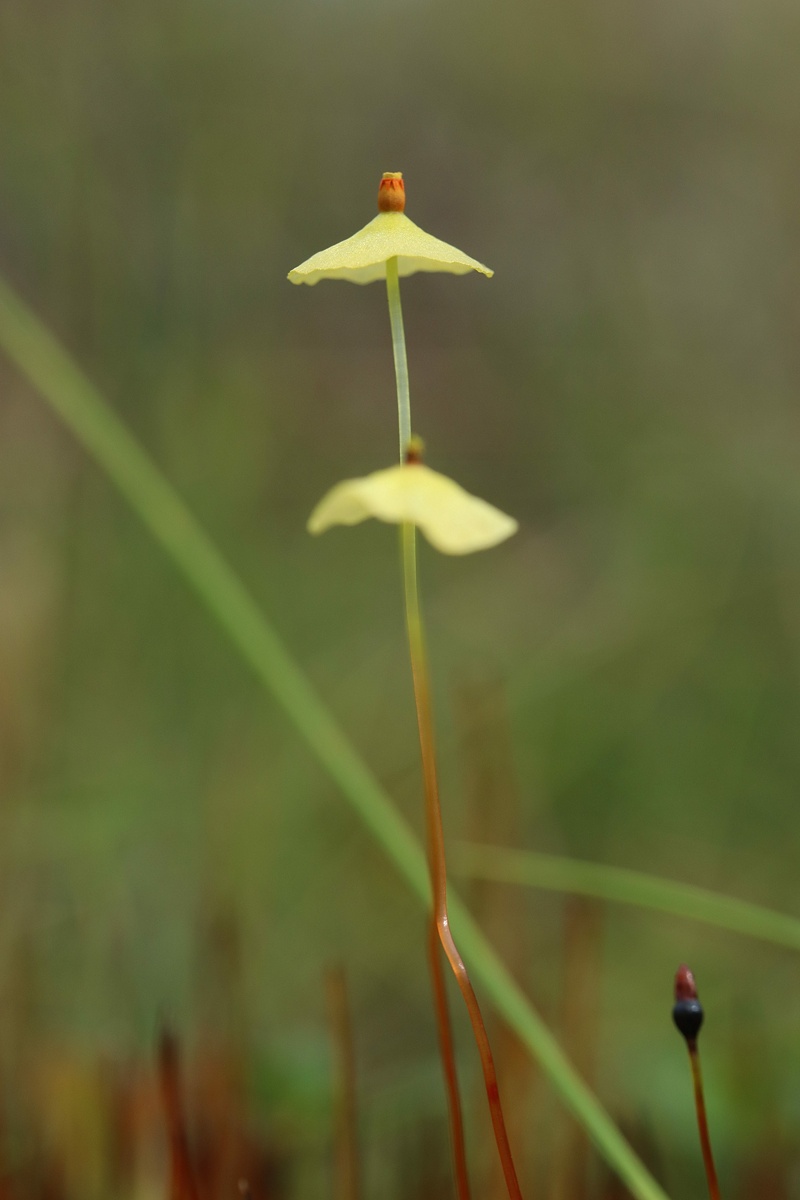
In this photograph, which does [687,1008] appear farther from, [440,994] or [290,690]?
[290,690]

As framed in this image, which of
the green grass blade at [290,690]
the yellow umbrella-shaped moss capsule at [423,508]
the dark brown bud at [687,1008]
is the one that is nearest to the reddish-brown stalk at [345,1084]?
the green grass blade at [290,690]

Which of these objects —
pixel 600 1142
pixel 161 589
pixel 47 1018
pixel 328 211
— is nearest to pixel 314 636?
pixel 161 589

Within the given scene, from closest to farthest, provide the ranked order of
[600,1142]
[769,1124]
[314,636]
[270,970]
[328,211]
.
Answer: [600,1142] → [769,1124] → [270,970] → [314,636] → [328,211]

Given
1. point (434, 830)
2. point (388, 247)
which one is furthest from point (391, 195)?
point (434, 830)

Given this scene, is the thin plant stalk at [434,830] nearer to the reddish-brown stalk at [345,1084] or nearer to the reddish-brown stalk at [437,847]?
the reddish-brown stalk at [437,847]

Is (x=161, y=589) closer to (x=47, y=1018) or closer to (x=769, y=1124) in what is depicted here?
(x=47, y=1018)

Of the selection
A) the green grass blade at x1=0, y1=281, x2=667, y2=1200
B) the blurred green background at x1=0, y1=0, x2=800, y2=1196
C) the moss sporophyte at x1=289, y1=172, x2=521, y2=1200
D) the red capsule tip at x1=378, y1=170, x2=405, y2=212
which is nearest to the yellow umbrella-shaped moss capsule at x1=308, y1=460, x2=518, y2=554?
the moss sporophyte at x1=289, y1=172, x2=521, y2=1200

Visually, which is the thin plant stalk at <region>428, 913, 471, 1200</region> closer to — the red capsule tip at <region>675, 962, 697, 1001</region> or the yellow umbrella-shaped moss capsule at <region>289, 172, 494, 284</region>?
the red capsule tip at <region>675, 962, 697, 1001</region>
